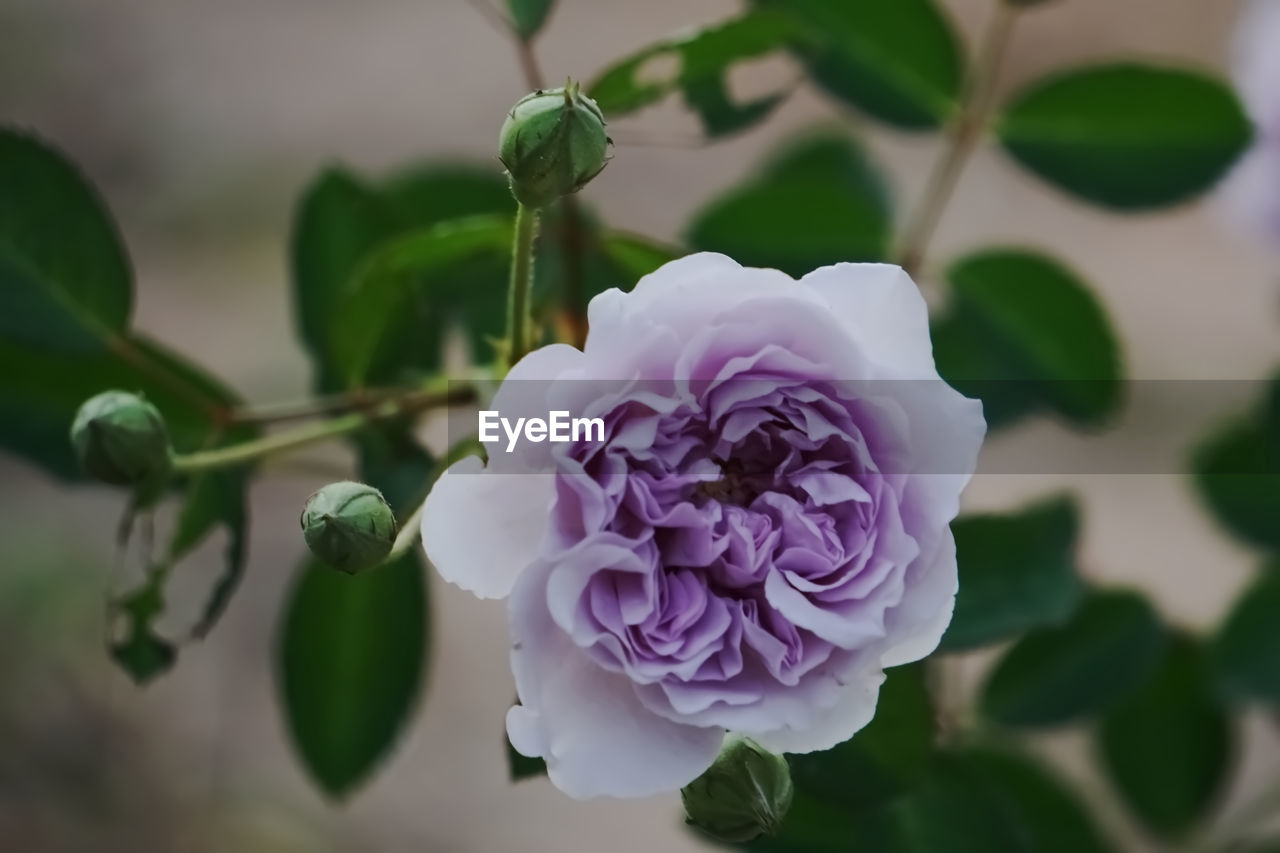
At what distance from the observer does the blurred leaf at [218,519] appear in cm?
45

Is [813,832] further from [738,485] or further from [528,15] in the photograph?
[528,15]

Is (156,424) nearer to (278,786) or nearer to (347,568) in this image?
(347,568)

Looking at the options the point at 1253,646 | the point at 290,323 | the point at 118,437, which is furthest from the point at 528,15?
the point at 290,323

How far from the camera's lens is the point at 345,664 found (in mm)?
562

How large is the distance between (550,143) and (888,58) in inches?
11.4

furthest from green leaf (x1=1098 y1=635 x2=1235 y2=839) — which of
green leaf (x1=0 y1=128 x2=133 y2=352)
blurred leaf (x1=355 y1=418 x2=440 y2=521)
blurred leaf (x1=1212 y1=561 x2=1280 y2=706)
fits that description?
green leaf (x1=0 y1=128 x2=133 y2=352)

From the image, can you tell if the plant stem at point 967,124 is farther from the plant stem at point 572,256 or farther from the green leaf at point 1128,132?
the plant stem at point 572,256

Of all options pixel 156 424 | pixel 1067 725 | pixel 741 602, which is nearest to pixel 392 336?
pixel 156 424

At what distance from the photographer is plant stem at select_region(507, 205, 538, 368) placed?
336 mm

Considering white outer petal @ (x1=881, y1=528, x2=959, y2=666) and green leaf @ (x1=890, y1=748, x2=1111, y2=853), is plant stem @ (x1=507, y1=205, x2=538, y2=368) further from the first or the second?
green leaf @ (x1=890, y1=748, x2=1111, y2=853)

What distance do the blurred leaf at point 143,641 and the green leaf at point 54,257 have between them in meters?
0.10

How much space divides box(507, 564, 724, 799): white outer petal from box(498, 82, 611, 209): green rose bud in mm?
97

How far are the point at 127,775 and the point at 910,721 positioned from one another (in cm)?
92

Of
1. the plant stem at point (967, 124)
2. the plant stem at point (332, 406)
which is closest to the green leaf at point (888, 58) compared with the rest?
the plant stem at point (967, 124)
